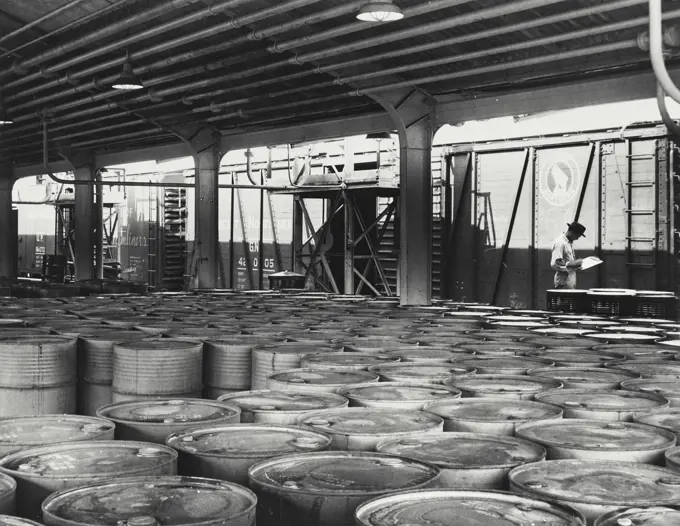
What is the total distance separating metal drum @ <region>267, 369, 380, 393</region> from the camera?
3.97 m

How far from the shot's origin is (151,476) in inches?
101

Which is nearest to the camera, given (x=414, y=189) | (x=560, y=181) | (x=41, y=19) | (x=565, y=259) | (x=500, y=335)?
(x=500, y=335)

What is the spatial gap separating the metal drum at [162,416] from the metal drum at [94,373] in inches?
62.9

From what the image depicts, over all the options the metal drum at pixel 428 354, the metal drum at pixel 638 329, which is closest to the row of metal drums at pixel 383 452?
the metal drum at pixel 428 354

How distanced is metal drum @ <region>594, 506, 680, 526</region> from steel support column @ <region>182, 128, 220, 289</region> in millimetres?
13123

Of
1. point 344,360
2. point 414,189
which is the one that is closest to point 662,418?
point 344,360

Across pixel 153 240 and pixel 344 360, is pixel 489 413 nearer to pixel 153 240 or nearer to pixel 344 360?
pixel 344 360

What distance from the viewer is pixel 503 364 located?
15.8ft

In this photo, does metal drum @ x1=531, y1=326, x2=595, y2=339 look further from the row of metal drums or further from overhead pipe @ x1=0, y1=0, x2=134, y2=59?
overhead pipe @ x1=0, y1=0, x2=134, y2=59

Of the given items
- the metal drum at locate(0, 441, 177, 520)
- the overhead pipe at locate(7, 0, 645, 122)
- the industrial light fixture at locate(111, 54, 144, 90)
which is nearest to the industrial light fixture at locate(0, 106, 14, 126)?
the overhead pipe at locate(7, 0, 645, 122)

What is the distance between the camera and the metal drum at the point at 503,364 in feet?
14.8

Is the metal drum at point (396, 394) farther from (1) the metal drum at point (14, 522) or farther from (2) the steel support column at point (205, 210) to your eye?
(2) the steel support column at point (205, 210)

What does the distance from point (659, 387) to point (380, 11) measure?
4078mm

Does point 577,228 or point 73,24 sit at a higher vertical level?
point 73,24
